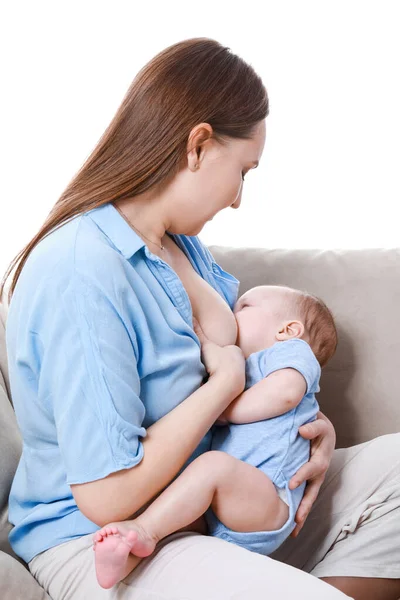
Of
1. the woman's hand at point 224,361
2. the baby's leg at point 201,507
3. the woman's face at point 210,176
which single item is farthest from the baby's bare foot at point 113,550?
the woman's face at point 210,176

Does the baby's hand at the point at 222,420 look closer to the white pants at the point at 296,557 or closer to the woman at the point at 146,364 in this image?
the woman at the point at 146,364

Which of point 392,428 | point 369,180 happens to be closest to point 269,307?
point 392,428

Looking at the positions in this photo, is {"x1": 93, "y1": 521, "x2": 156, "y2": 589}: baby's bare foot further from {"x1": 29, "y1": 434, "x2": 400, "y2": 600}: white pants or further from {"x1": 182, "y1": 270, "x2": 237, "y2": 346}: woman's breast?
{"x1": 182, "y1": 270, "x2": 237, "y2": 346}: woman's breast

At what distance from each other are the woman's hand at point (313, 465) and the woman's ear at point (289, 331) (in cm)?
18

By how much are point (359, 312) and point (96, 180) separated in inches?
34.8

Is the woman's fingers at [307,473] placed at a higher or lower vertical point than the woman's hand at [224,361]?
lower

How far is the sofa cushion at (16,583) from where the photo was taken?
49.8 inches

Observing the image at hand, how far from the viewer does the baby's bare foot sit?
1.16 meters

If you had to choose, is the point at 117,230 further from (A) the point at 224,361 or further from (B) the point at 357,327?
(B) the point at 357,327

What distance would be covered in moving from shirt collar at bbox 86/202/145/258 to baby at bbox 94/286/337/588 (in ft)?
1.22

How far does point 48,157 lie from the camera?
2812 mm

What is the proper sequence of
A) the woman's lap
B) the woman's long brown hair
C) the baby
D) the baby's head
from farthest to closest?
1. the baby's head
2. the woman's long brown hair
3. the baby
4. the woman's lap

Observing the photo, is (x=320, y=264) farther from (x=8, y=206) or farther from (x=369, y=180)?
(x=8, y=206)

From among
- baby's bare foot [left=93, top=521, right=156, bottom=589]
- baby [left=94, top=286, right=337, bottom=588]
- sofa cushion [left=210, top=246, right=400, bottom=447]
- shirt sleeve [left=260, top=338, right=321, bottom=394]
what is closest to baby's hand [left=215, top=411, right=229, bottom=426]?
baby [left=94, top=286, right=337, bottom=588]
